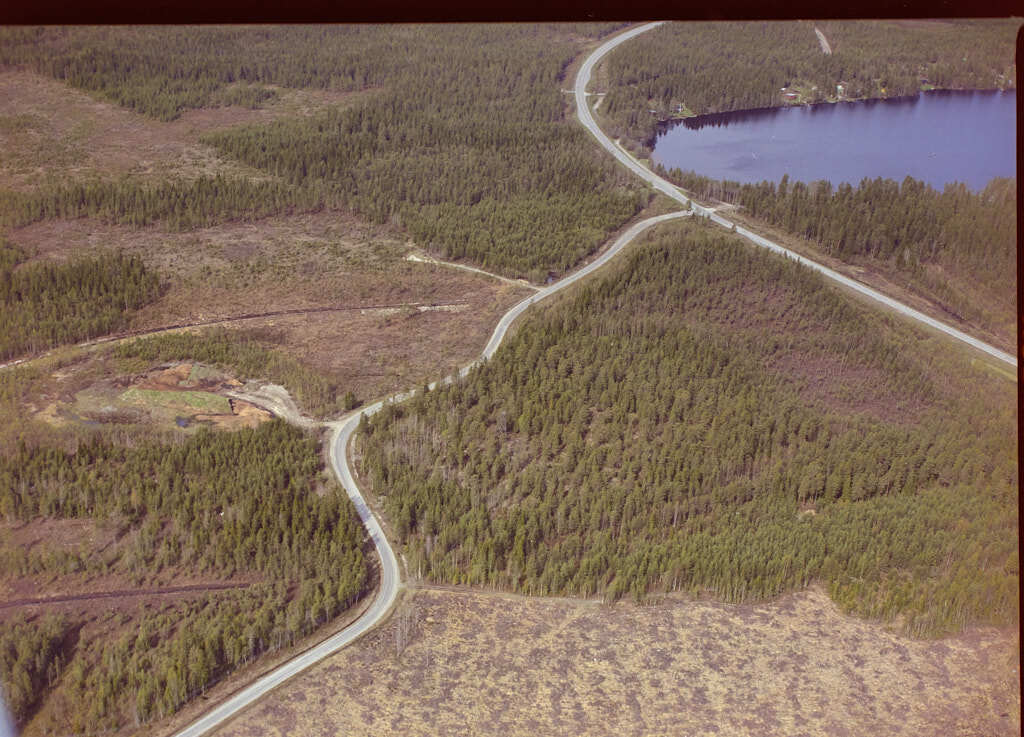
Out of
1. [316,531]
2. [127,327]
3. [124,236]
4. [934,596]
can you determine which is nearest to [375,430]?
[316,531]

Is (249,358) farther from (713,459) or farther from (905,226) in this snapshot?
(905,226)

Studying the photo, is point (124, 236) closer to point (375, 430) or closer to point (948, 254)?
point (375, 430)

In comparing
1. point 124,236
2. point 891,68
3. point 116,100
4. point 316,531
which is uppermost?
point 891,68

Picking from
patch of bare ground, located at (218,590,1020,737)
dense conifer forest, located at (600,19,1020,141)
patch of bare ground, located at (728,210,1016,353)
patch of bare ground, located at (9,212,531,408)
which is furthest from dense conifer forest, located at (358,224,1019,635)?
dense conifer forest, located at (600,19,1020,141)

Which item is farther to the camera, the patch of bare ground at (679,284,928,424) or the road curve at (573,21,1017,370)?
the road curve at (573,21,1017,370)

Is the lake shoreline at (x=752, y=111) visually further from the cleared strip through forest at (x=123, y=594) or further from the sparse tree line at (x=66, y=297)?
the cleared strip through forest at (x=123, y=594)

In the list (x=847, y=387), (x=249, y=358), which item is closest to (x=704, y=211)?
(x=847, y=387)

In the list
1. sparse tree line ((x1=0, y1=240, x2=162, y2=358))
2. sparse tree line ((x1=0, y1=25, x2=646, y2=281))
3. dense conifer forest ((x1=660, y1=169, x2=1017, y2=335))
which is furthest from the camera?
sparse tree line ((x1=0, y1=25, x2=646, y2=281))

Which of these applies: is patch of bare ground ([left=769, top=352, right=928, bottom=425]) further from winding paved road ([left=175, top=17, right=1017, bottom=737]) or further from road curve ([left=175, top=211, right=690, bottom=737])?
road curve ([left=175, top=211, right=690, bottom=737])
